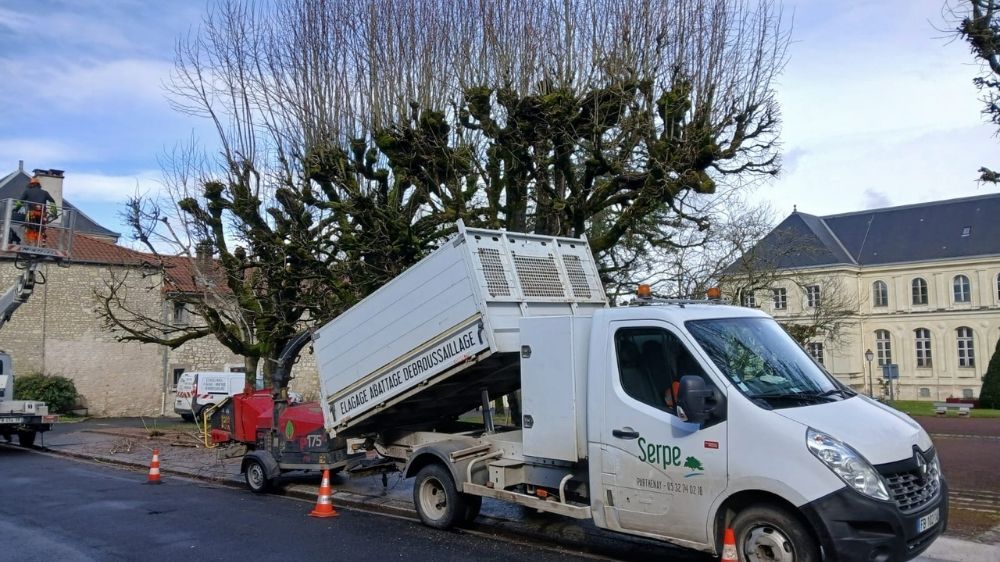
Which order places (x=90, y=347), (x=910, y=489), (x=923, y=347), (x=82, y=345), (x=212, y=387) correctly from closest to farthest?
1. (x=910, y=489)
2. (x=212, y=387)
3. (x=82, y=345)
4. (x=90, y=347)
5. (x=923, y=347)

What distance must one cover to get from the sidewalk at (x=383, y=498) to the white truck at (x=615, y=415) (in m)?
0.76

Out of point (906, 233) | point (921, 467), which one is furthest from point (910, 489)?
point (906, 233)

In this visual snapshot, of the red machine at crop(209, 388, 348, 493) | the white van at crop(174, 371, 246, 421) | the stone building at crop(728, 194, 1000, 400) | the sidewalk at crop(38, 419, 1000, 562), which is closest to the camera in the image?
the sidewalk at crop(38, 419, 1000, 562)

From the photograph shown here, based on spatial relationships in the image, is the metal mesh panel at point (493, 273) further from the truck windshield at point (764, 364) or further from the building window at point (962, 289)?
the building window at point (962, 289)

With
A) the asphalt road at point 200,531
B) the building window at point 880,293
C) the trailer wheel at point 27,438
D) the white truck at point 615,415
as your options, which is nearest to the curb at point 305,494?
the asphalt road at point 200,531

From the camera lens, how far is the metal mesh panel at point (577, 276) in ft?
30.1

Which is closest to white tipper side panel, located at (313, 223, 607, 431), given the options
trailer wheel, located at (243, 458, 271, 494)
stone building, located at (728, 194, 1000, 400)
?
trailer wheel, located at (243, 458, 271, 494)

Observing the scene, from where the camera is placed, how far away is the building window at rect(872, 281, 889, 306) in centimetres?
6244

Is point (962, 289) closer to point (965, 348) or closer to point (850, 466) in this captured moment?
point (965, 348)

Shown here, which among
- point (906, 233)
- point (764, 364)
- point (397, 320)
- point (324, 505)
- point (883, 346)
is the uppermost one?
point (906, 233)

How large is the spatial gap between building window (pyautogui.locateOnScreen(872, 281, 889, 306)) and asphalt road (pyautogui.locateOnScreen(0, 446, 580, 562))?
2411 inches

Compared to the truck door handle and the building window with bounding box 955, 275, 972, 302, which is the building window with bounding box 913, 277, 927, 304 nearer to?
the building window with bounding box 955, 275, 972, 302

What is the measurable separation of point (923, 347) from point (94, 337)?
5724 centimetres

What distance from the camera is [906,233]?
207 feet
